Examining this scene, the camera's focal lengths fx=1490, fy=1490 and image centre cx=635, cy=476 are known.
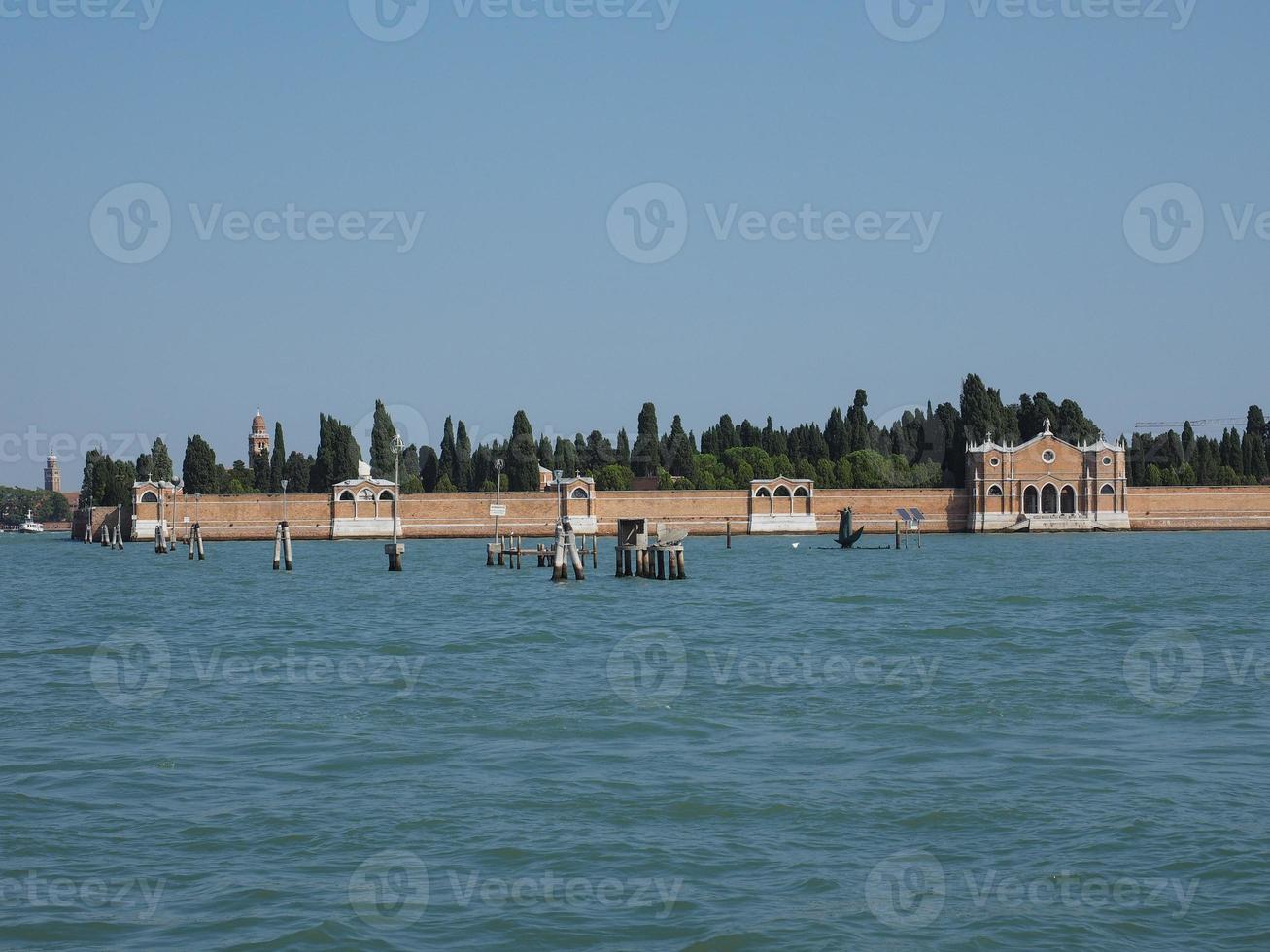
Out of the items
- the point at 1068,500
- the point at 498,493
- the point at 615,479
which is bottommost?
the point at 1068,500

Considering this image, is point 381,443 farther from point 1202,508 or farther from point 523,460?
point 1202,508

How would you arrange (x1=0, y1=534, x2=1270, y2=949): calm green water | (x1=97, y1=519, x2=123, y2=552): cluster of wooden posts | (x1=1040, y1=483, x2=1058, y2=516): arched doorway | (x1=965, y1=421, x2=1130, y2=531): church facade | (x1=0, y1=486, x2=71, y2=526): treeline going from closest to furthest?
(x1=0, y1=534, x2=1270, y2=949): calm green water, (x1=97, y1=519, x2=123, y2=552): cluster of wooden posts, (x1=965, y1=421, x2=1130, y2=531): church facade, (x1=1040, y1=483, x2=1058, y2=516): arched doorway, (x1=0, y1=486, x2=71, y2=526): treeline

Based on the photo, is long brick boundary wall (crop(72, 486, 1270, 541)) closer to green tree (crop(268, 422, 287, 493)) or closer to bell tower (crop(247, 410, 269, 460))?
green tree (crop(268, 422, 287, 493))

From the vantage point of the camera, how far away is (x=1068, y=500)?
6194 cm

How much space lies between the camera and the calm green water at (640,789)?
650 cm

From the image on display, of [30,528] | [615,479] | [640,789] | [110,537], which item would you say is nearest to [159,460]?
[110,537]

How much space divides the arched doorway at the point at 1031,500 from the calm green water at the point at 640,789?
1732 inches

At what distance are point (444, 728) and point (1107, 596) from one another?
16.3 metres

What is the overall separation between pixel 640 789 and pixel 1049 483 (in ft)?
183

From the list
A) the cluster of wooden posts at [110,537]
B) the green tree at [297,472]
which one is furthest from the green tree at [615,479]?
the cluster of wooden posts at [110,537]

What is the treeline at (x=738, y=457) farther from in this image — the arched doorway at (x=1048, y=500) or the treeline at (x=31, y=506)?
the treeline at (x=31, y=506)

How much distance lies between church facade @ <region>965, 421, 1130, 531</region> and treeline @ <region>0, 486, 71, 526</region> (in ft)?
297

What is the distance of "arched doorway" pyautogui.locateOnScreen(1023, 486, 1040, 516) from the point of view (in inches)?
2426

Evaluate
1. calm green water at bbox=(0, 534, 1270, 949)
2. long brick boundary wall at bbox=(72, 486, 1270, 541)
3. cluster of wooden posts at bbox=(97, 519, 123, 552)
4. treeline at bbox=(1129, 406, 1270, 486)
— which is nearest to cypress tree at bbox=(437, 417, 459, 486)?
long brick boundary wall at bbox=(72, 486, 1270, 541)
